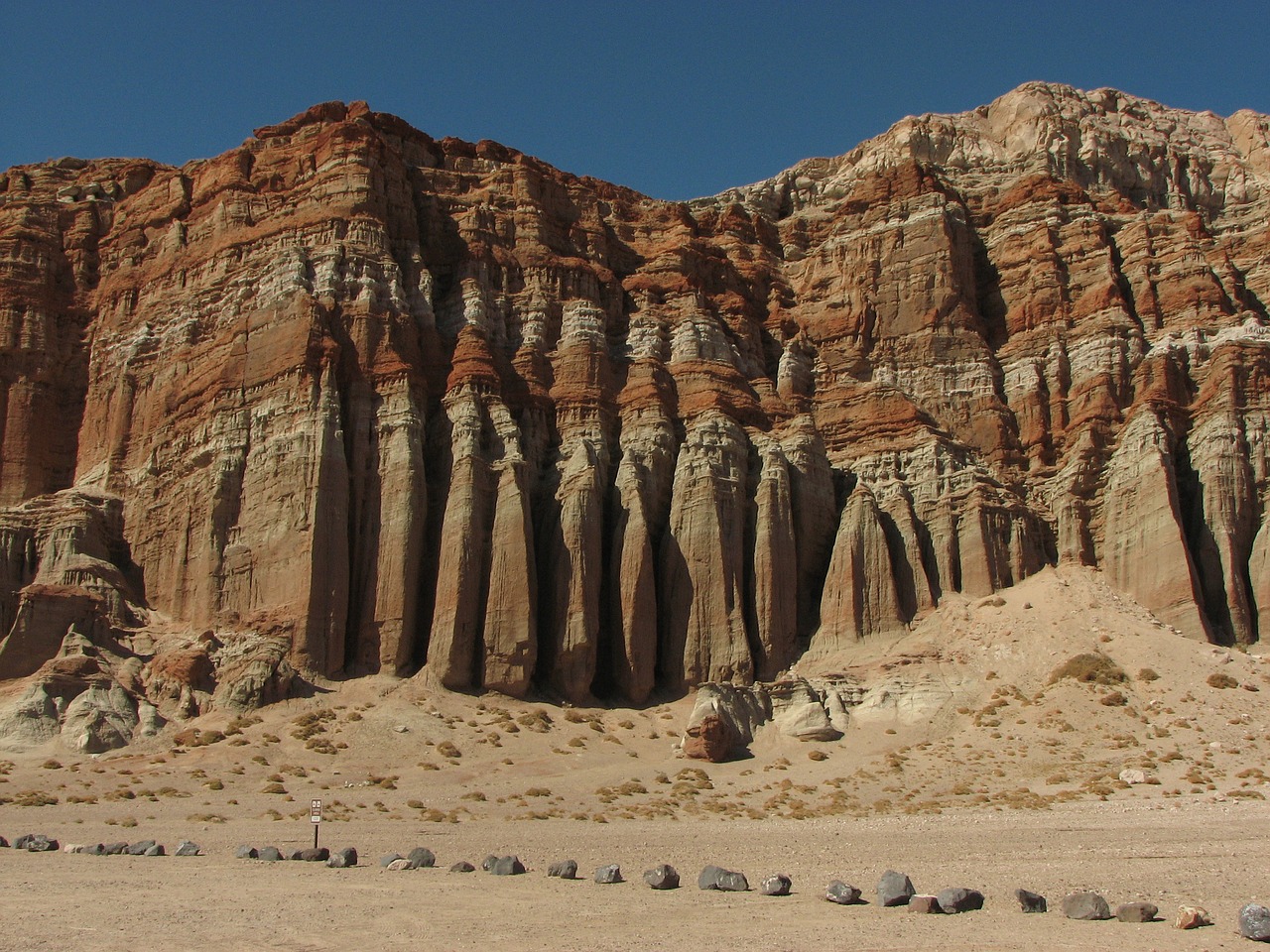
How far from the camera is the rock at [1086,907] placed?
19.3 meters

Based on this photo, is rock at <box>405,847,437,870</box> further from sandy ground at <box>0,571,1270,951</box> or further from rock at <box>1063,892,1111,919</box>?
rock at <box>1063,892,1111,919</box>

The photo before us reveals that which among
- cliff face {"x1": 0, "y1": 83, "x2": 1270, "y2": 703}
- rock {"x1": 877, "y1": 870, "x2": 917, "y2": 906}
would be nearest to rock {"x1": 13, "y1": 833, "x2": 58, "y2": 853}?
cliff face {"x1": 0, "y1": 83, "x2": 1270, "y2": 703}

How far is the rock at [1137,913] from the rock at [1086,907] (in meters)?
0.25

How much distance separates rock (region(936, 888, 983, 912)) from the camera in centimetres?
1986

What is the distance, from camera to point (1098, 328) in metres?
61.8

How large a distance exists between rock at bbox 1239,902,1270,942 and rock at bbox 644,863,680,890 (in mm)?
9496

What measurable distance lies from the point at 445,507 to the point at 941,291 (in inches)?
1209

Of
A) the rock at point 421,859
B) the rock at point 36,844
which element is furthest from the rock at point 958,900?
the rock at point 36,844

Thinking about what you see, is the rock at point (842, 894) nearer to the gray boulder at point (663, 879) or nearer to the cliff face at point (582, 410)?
the gray boulder at point (663, 879)

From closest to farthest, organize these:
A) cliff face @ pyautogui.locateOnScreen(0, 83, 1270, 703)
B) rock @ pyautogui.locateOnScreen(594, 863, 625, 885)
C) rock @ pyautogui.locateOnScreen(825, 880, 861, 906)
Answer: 1. rock @ pyautogui.locateOnScreen(825, 880, 861, 906)
2. rock @ pyautogui.locateOnScreen(594, 863, 625, 885)
3. cliff face @ pyautogui.locateOnScreen(0, 83, 1270, 703)

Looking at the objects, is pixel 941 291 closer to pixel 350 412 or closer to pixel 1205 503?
pixel 1205 503

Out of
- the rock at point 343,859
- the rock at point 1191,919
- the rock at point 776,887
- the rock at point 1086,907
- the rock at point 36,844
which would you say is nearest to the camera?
the rock at point 1191,919

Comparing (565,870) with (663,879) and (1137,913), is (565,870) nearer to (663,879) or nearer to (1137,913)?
(663,879)

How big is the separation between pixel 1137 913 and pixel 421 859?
13.9 metres
